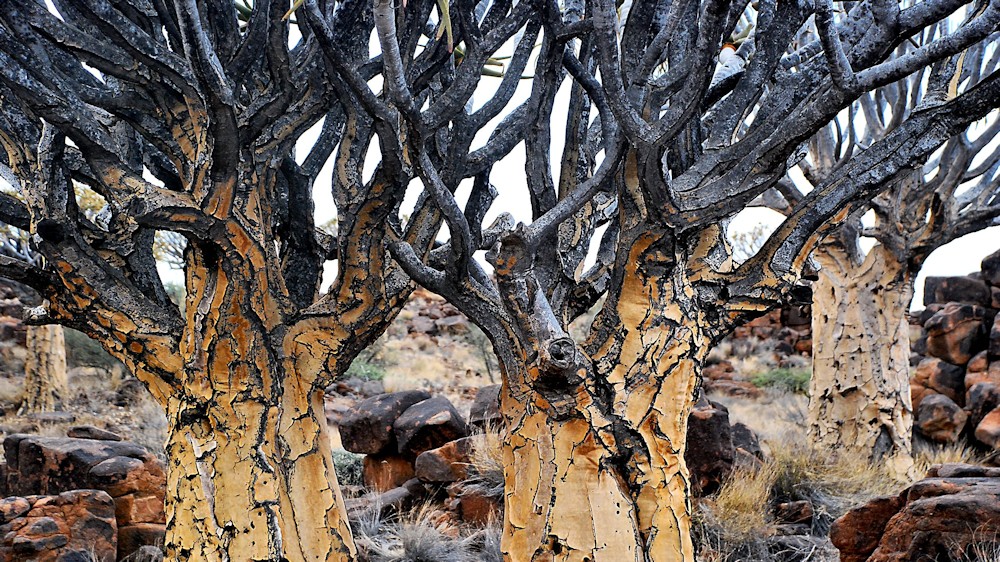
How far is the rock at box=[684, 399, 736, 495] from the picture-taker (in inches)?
258

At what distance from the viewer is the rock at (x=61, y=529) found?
188 inches

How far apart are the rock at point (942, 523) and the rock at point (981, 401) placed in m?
8.73

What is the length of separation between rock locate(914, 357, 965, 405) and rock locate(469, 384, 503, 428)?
884cm

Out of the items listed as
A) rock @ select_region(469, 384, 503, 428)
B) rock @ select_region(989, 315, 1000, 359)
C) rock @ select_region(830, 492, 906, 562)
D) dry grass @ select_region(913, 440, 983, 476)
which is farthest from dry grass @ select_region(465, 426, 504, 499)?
rock @ select_region(989, 315, 1000, 359)

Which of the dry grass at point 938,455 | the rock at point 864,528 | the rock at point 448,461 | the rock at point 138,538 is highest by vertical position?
the rock at point 448,461

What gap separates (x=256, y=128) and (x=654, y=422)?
8.34 feet

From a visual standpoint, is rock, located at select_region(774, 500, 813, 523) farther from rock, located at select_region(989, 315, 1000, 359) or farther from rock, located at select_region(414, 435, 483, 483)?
rock, located at select_region(989, 315, 1000, 359)

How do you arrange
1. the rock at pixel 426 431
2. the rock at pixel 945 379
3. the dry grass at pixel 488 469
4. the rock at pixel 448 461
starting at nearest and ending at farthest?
the dry grass at pixel 488 469 → the rock at pixel 448 461 → the rock at pixel 426 431 → the rock at pixel 945 379

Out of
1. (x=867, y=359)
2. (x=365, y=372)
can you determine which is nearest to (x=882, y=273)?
(x=867, y=359)

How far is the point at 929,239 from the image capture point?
851 cm

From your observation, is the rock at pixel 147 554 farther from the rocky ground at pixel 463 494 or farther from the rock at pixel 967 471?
the rock at pixel 967 471

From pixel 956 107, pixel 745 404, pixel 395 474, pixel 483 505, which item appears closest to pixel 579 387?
pixel 956 107

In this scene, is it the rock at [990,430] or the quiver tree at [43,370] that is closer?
the rock at [990,430]

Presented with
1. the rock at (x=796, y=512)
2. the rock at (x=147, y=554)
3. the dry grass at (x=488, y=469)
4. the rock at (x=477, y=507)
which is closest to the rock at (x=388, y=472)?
the dry grass at (x=488, y=469)
